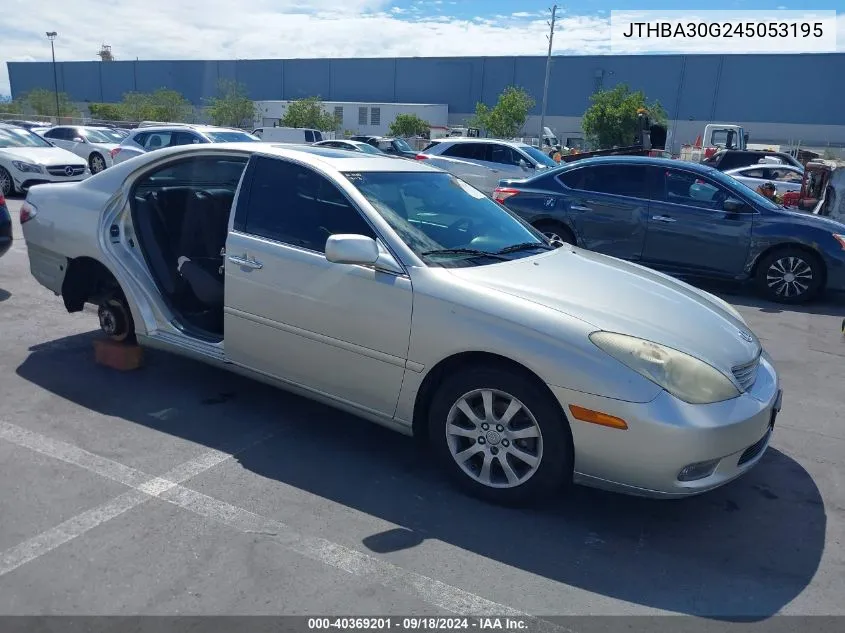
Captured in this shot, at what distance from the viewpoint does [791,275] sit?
27.2 feet

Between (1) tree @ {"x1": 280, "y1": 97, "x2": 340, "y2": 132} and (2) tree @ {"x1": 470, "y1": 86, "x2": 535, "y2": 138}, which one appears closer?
(2) tree @ {"x1": 470, "y1": 86, "x2": 535, "y2": 138}

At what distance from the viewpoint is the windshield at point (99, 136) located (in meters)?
20.7

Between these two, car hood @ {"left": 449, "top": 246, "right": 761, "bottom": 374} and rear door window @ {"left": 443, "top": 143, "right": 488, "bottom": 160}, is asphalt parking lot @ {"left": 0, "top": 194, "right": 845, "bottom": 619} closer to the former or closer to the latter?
car hood @ {"left": 449, "top": 246, "right": 761, "bottom": 374}

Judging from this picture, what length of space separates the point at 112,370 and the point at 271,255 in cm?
192

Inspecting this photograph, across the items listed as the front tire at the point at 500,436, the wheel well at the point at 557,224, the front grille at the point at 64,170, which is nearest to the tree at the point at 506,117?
the front grille at the point at 64,170

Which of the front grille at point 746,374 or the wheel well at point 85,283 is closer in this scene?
the front grille at point 746,374

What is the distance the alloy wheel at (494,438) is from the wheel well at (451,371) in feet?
0.42

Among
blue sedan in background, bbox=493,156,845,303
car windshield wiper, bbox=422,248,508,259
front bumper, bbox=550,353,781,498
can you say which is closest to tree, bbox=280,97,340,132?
blue sedan in background, bbox=493,156,845,303

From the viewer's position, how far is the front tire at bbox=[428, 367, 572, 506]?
3.27 m

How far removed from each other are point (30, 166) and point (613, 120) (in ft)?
93.5

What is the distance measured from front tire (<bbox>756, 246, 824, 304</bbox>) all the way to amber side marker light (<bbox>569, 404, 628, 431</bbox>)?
6226mm

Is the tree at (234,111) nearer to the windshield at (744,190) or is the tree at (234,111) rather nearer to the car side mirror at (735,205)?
the windshield at (744,190)

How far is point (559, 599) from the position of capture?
9.30 feet

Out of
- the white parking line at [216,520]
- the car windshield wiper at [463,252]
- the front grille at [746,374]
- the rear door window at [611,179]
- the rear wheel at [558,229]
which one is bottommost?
the white parking line at [216,520]
